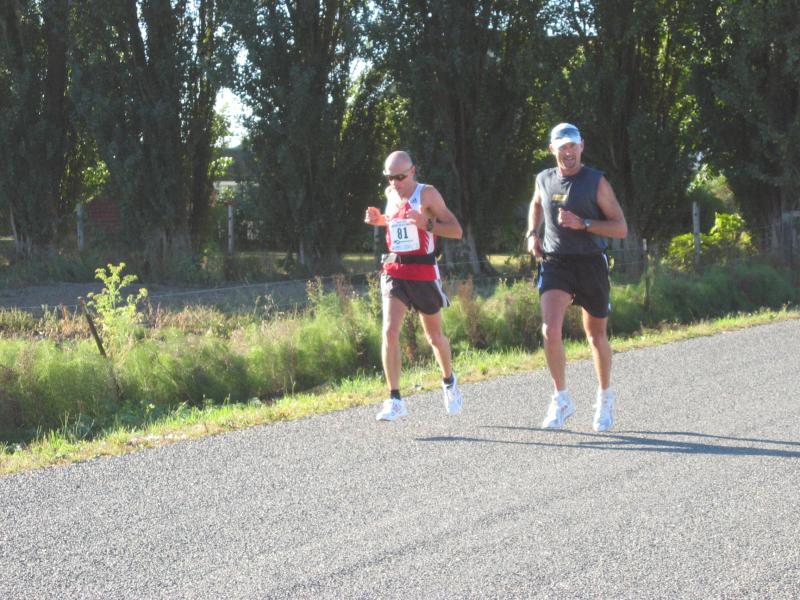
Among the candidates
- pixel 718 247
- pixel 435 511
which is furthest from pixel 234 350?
pixel 718 247

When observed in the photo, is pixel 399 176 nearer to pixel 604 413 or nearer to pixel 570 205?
pixel 570 205

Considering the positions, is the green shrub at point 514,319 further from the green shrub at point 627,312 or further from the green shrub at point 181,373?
the green shrub at point 181,373

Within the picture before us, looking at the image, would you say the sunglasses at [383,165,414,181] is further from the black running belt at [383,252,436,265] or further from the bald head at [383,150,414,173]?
the black running belt at [383,252,436,265]

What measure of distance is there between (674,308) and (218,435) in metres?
9.77

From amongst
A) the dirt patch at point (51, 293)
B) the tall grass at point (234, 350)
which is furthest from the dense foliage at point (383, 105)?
the tall grass at point (234, 350)

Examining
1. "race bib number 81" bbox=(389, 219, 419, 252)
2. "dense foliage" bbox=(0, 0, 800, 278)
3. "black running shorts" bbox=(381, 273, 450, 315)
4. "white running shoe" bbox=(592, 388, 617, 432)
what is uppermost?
"dense foliage" bbox=(0, 0, 800, 278)

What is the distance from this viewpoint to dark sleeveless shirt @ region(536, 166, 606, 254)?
7430mm

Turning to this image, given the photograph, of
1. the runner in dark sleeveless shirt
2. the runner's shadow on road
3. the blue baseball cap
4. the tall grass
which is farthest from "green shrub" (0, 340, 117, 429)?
the blue baseball cap

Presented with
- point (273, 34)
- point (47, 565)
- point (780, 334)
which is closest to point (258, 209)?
point (273, 34)

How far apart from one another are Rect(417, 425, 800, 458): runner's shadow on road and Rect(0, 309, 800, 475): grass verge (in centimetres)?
163

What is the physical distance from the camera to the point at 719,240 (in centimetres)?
2170

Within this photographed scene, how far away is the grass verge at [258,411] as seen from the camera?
7465 mm

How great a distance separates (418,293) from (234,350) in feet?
12.7

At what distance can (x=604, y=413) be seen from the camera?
7684 mm
